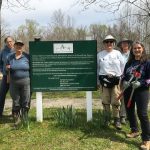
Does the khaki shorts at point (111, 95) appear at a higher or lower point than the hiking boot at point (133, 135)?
higher

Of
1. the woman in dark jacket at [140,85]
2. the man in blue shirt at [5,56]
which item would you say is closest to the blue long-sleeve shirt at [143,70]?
the woman in dark jacket at [140,85]

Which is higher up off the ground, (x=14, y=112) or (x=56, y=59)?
(x=56, y=59)

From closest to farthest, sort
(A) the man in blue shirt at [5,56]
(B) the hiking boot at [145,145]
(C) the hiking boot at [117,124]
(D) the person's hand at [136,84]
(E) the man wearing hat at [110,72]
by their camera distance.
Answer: (B) the hiking boot at [145,145]
(D) the person's hand at [136,84]
(E) the man wearing hat at [110,72]
(C) the hiking boot at [117,124]
(A) the man in blue shirt at [5,56]

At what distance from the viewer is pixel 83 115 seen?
29.4ft

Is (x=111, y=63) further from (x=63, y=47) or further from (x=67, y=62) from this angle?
(x=63, y=47)

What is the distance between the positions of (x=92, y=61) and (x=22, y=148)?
8.02 ft

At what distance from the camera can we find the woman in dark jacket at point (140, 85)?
21.3 ft

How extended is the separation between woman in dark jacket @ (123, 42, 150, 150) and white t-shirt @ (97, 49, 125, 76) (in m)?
0.57

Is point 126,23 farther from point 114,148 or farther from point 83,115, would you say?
point 114,148

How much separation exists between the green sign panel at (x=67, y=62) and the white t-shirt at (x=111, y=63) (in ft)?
1.40

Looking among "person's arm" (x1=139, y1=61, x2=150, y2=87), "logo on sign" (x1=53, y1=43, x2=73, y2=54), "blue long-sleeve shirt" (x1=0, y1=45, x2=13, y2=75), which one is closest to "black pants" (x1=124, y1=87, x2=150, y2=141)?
"person's arm" (x1=139, y1=61, x2=150, y2=87)

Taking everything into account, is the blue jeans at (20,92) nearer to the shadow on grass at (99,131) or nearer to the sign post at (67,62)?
the sign post at (67,62)

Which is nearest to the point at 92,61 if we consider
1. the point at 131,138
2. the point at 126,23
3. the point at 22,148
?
the point at 131,138

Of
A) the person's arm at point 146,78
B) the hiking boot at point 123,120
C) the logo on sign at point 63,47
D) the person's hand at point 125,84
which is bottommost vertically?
the hiking boot at point 123,120
